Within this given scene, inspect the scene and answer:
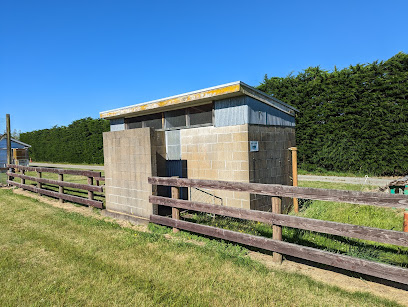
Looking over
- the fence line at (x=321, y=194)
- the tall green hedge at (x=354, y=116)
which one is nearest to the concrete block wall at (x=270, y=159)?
the fence line at (x=321, y=194)

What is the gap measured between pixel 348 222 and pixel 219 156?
11.3 feet

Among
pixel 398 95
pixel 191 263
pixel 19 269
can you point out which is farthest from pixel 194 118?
pixel 398 95

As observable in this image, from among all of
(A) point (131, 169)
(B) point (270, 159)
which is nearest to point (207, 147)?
(B) point (270, 159)

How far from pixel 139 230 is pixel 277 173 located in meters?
4.20

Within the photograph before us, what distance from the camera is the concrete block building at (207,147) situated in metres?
6.62

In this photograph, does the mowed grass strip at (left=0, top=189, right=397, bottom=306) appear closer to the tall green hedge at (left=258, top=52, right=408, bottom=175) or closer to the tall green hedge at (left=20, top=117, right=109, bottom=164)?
the tall green hedge at (left=258, top=52, right=408, bottom=175)

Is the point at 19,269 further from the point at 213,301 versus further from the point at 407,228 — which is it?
the point at 407,228

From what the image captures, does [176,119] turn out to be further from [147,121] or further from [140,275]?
[140,275]

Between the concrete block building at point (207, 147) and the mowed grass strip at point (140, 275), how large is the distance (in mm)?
1561

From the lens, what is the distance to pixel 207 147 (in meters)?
7.51

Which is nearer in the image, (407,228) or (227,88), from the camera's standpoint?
(407,228)

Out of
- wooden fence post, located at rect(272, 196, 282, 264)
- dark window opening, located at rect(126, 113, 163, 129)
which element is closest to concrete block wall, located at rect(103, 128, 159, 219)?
dark window opening, located at rect(126, 113, 163, 129)

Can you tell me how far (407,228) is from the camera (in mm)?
4285

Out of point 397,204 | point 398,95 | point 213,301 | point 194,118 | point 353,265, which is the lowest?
point 213,301
